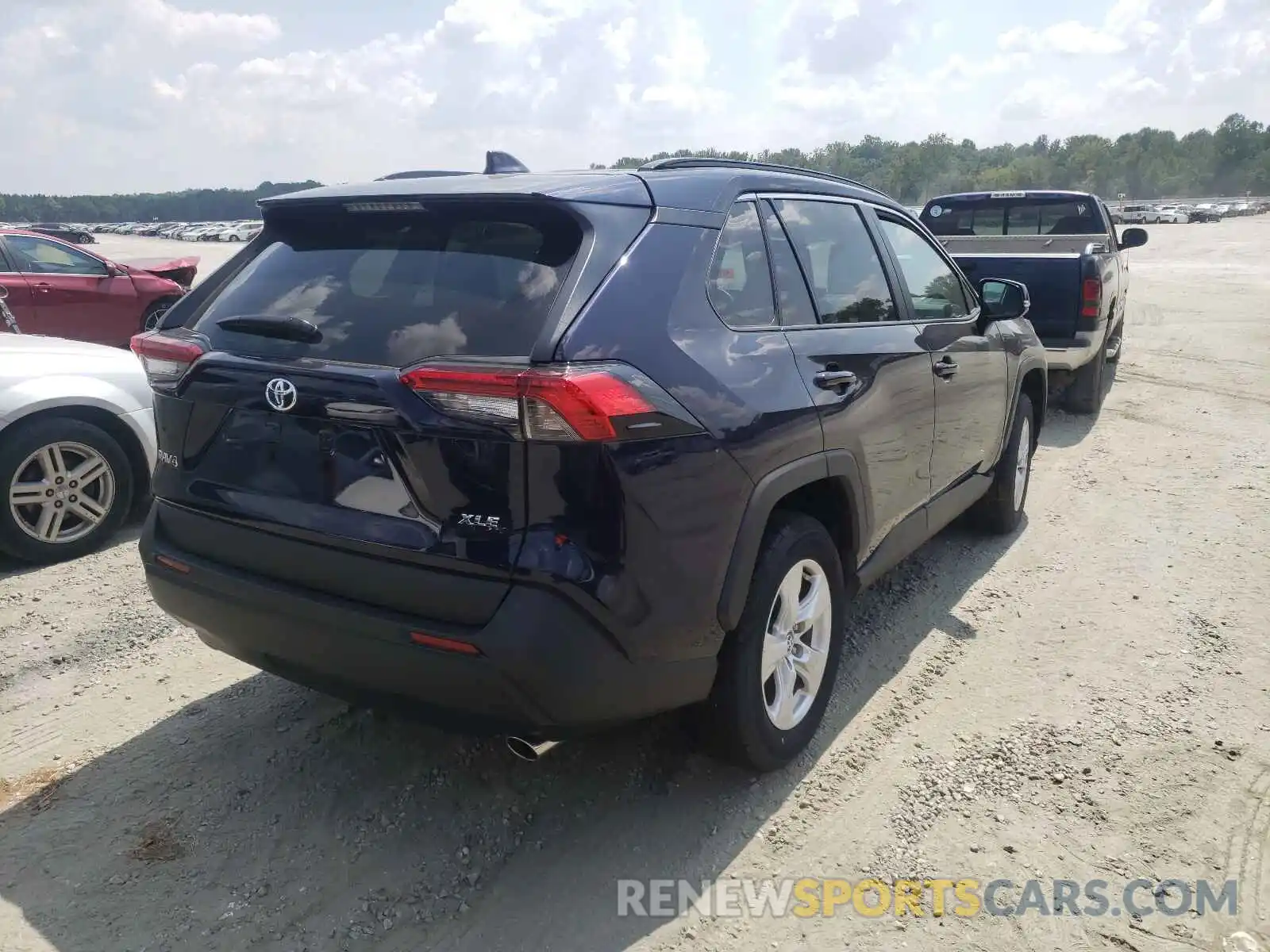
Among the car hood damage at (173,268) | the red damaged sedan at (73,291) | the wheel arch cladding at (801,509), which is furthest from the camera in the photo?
the car hood damage at (173,268)

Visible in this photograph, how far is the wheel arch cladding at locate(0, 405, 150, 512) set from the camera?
15.9 feet

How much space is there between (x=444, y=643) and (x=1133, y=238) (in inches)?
386

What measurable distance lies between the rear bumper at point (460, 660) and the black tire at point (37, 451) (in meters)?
2.59

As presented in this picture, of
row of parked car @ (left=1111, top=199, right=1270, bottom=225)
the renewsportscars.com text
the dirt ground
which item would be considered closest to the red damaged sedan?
the dirt ground

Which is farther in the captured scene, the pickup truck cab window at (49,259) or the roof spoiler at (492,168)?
the pickup truck cab window at (49,259)

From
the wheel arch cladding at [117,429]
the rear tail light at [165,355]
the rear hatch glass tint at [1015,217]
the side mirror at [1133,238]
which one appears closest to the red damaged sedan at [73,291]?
the wheel arch cladding at [117,429]

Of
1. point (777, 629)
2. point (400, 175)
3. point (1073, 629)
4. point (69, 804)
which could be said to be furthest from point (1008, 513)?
point (69, 804)

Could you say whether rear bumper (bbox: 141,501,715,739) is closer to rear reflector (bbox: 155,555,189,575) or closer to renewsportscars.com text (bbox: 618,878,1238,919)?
rear reflector (bbox: 155,555,189,575)

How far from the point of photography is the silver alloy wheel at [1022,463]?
5.36 meters

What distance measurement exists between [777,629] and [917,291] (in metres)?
1.86

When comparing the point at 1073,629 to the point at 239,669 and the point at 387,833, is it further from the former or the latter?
the point at 239,669

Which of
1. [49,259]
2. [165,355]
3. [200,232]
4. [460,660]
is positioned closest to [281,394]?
[165,355]

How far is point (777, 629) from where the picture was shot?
301cm

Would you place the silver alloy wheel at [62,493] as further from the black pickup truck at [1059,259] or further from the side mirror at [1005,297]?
the black pickup truck at [1059,259]
